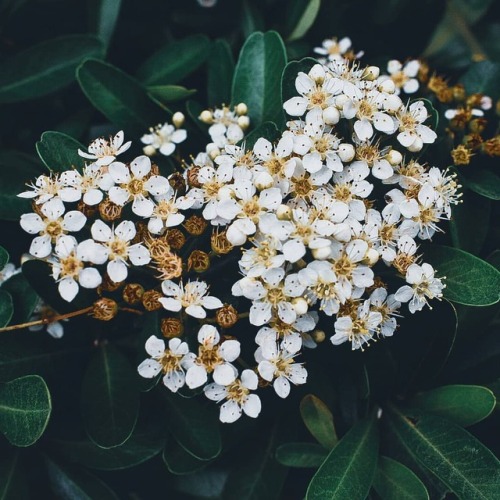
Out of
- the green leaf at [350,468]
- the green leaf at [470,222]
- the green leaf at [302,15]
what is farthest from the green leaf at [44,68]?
the green leaf at [350,468]

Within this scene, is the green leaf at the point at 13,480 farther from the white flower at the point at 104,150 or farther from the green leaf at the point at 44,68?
the green leaf at the point at 44,68

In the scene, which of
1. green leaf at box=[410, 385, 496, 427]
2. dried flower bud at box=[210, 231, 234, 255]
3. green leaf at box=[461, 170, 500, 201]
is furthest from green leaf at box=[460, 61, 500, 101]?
dried flower bud at box=[210, 231, 234, 255]

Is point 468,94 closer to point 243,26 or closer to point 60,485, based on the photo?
point 243,26

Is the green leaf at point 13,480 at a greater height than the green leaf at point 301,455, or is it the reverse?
the green leaf at point 301,455

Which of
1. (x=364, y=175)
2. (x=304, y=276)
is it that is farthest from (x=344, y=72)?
(x=304, y=276)

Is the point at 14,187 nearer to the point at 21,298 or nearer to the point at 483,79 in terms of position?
the point at 21,298

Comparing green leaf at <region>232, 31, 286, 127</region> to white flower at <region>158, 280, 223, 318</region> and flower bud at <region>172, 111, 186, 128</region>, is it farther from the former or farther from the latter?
white flower at <region>158, 280, 223, 318</region>

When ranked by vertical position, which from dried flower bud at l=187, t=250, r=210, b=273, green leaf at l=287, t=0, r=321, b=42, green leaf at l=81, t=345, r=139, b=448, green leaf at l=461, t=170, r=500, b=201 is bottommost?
green leaf at l=81, t=345, r=139, b=448
